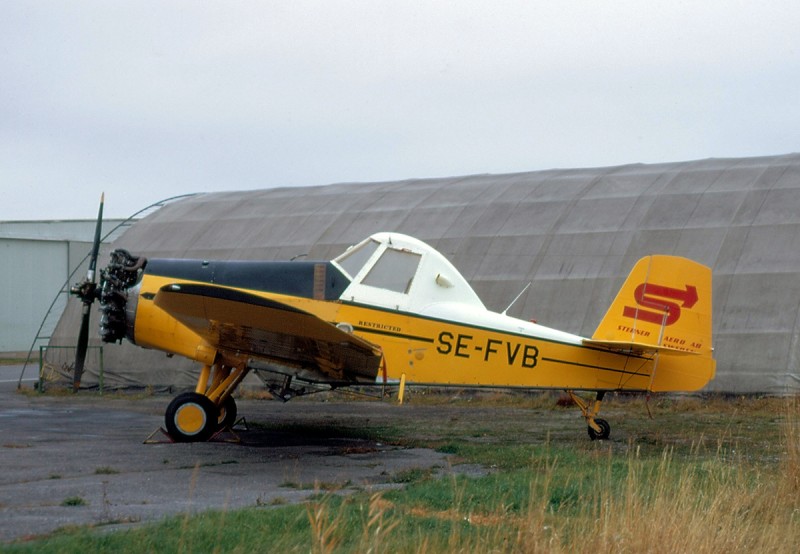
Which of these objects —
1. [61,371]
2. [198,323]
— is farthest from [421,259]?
[61,371]

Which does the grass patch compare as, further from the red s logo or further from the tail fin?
the red s logo

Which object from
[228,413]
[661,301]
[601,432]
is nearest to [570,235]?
[661,301]

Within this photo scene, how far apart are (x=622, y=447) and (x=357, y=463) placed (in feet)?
12.2

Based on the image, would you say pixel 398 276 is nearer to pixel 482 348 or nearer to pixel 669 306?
pixel 482 348

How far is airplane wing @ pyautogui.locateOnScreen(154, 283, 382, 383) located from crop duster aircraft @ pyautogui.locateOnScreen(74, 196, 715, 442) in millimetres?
89

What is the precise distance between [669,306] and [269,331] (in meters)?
5.46

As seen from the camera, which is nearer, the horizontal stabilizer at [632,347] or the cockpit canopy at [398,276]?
A: the horizontal stabilizer at [632,347]

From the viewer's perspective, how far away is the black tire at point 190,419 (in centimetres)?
1222

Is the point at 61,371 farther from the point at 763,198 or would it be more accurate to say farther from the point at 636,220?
the point at 763,198

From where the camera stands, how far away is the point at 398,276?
42.4ft

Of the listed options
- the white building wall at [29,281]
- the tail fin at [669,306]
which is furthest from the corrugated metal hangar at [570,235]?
the white building wall at [29,281]

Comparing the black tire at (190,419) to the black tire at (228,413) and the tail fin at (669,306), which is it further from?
the tail fin at (669,306)

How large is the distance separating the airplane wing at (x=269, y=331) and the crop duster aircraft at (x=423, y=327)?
0.09 m

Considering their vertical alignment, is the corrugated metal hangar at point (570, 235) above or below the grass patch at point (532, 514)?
above
